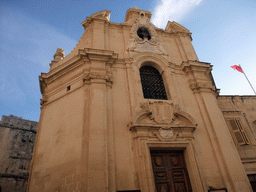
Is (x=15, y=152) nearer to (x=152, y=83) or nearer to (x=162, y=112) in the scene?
(x=152, y=83)

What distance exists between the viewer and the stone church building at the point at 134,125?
6859mm

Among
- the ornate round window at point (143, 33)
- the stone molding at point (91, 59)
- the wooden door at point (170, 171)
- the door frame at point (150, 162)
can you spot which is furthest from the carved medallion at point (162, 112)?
the ornate round window at point (143, 33)

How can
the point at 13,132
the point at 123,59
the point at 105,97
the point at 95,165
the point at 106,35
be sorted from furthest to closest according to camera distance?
the point at 13,132 < the point at 106,35 < the point at 123,59 < the point at 105,97 < the point at 95,165

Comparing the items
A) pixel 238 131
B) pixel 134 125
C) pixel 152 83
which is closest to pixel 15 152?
pixel 152 83

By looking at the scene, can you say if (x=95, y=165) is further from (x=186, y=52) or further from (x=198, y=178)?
(x=186, y=52)

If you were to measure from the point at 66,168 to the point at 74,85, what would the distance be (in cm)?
395

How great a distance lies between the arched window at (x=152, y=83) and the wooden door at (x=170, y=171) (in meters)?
2.92

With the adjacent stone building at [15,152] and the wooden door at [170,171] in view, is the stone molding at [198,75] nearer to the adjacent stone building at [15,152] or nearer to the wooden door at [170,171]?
the wooden door at [170,171]

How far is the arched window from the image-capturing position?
9.54 meters

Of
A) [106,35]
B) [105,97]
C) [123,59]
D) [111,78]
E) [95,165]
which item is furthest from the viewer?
[106,35]

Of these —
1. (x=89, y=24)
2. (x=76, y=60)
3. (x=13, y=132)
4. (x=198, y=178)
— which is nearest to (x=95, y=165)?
(x=198, y=178)

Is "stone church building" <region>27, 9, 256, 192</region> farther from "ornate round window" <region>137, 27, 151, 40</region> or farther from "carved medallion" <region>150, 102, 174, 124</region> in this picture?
"ornate round window" <region>137, 27, 151, 40</region>

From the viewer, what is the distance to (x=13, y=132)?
2000 centimetres

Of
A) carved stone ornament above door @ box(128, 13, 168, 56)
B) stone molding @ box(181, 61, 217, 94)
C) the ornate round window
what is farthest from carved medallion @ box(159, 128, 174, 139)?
the ornate round window
